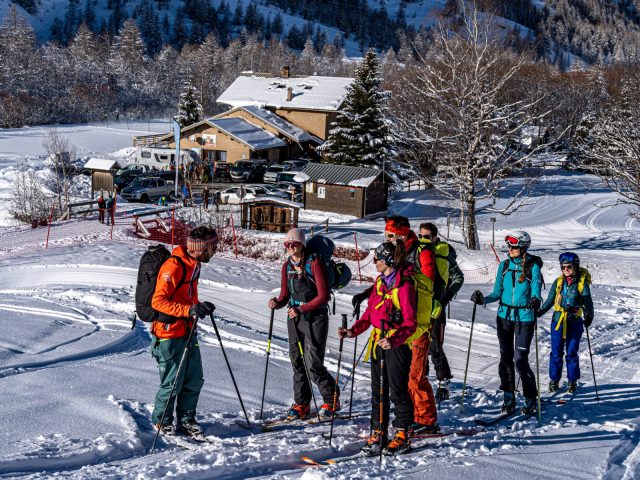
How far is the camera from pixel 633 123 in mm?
34500

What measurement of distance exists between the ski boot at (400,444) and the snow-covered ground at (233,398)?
0.13m

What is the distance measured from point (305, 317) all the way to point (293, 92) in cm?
5366

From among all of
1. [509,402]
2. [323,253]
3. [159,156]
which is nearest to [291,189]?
[159,156]

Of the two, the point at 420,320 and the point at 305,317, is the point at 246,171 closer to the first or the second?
the point at 305,317

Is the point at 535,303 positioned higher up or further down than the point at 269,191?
further down

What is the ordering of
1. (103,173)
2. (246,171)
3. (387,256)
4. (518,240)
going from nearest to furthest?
(387,256)
(518,240)
(103,173)
(246,171)

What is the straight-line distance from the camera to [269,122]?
175 feet

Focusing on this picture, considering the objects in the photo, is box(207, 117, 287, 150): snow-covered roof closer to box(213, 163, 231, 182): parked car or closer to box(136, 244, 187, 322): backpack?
box(213, 163, 231, 182): parked car

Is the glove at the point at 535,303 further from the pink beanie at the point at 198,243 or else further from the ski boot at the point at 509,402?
the pink beanie at the point at 198,243

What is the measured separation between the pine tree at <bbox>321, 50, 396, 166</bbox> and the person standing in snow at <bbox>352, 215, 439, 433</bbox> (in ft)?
108

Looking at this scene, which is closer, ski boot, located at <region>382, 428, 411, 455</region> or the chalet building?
ski boot, located at <region>382, 428, 411, 455</region>

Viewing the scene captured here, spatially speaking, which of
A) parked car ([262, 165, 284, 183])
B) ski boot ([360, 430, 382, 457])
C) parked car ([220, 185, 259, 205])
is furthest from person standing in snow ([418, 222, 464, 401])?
parked car ([262, 165, 284, 183])

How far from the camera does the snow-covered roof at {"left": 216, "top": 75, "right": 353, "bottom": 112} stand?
55875mm

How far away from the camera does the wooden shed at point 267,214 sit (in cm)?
2784
